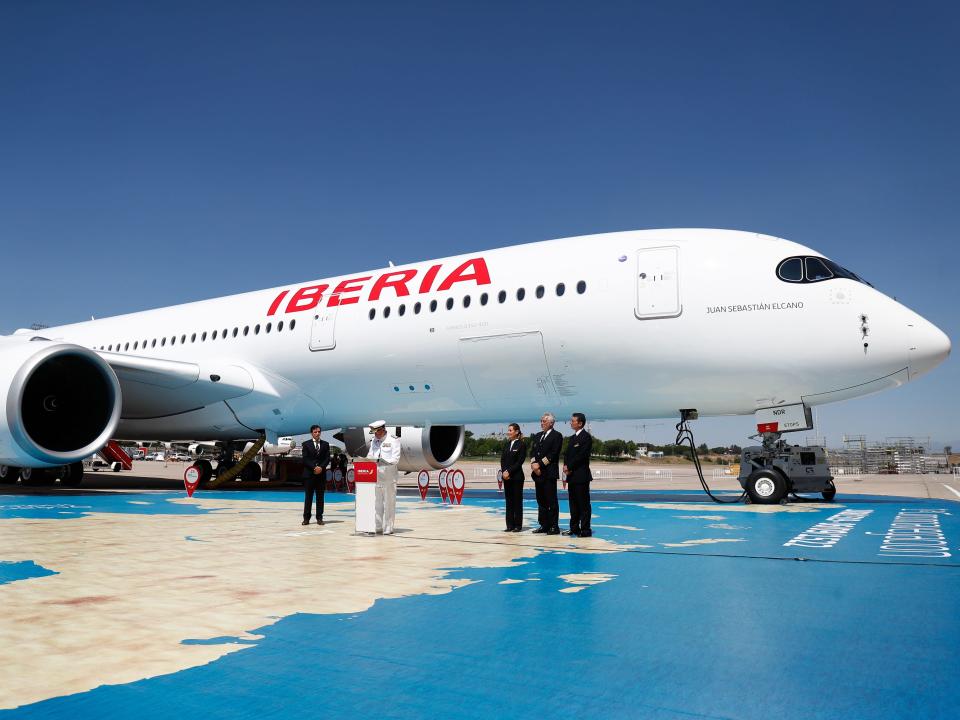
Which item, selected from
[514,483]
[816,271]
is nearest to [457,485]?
[514,483]

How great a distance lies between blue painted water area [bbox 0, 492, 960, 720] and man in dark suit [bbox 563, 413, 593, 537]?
211 cm

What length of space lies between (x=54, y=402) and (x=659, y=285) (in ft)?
38.8

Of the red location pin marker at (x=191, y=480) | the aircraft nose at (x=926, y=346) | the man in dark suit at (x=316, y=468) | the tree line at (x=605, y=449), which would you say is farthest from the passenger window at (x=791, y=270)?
the tree line at (x=605, y=449)

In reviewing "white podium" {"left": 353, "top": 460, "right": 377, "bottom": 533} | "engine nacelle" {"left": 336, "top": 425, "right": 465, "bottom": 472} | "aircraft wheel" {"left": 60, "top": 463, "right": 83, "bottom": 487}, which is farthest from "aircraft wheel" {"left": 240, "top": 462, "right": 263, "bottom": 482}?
"white podium" {"left": 353, "top": 460, "right": 377, "bottom": 533}

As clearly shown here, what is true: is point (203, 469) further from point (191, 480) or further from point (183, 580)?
point (183, 580)

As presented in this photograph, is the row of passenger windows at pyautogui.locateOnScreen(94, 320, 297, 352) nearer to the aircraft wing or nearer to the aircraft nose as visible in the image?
the aircraft wing

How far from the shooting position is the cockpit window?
1046 centimetres

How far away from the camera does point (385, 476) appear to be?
8500 millimetres

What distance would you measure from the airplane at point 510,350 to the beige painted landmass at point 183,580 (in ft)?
10.1

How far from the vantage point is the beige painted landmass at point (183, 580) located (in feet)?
11.3

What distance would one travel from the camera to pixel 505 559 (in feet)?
21.0

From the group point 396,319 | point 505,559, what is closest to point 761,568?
point 505,559

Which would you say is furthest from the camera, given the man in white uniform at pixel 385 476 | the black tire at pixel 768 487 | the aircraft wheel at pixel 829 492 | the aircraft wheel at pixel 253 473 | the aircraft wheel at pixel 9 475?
the aircraft wheel at pixel 253 473

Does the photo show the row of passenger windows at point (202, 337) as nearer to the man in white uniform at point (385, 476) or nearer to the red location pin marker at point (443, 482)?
the red location pin marker at point (443, 482)
